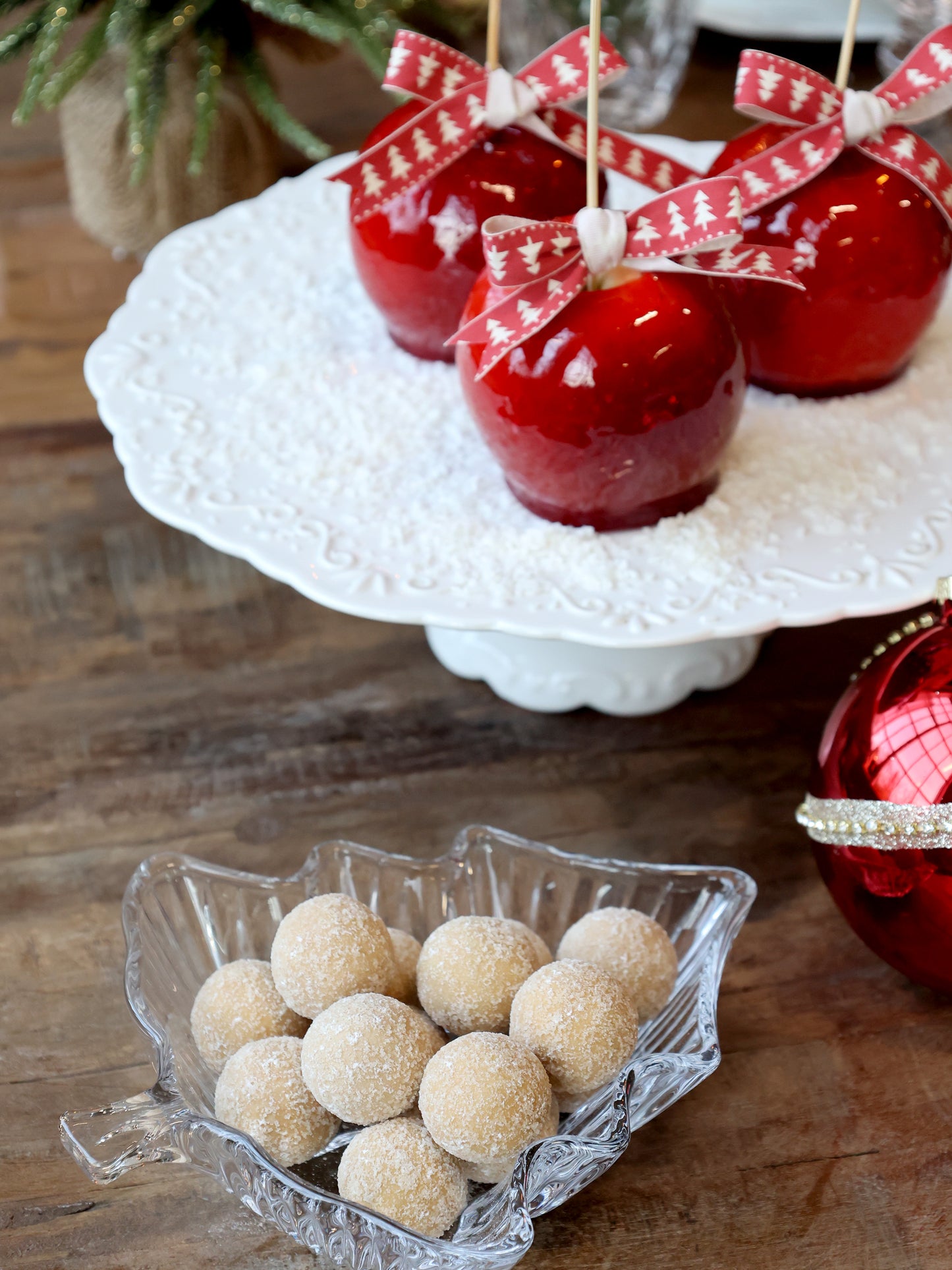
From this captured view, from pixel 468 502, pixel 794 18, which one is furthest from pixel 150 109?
pixel 794 18

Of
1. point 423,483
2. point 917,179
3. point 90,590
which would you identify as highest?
point 917,179

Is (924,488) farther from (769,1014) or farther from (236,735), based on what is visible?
(236,735)

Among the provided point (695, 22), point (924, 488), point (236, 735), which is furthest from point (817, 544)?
point (695, 22)

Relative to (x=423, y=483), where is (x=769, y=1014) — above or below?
below

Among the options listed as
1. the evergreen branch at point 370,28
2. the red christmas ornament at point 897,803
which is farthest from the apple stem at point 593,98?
the evergreen branch at point 370,28

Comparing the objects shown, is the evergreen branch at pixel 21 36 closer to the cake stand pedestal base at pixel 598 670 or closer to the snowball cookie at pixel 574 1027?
the cake stand pedestal base at pixel 598 670

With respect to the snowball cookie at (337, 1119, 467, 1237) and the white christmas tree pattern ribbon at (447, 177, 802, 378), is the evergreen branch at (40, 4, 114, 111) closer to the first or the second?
the white christmas tree pattern ribbon at (447, 177, 802, 378)

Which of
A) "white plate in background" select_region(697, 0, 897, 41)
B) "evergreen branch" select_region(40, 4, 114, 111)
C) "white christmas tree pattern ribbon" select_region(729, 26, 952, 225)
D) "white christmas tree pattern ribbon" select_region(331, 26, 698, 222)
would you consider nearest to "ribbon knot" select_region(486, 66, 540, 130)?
"white christmas tree pattern ribbon" select_region(331, 26, 698, 222)
